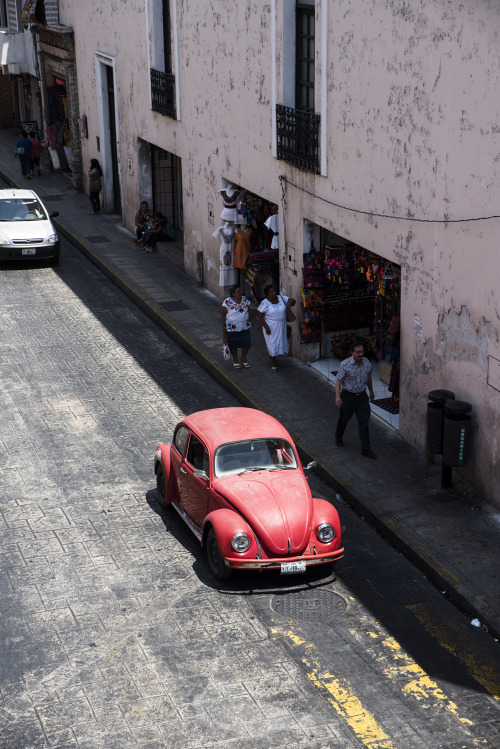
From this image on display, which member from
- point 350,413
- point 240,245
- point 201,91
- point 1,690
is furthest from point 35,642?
point 201,91

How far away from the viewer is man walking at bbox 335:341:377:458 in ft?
45.2

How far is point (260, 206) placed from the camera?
63.8ft

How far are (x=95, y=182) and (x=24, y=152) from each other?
5524 mm

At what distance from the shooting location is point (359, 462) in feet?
45.6

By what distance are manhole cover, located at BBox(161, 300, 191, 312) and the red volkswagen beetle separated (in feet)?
26.9

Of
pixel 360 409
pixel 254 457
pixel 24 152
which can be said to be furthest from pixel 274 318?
pixel 24 152

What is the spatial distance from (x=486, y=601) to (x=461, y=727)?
81.3 inches

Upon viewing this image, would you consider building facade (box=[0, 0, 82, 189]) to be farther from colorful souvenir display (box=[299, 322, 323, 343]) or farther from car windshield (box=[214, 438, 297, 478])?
car windshield (box=[214, 438, 297, 478])

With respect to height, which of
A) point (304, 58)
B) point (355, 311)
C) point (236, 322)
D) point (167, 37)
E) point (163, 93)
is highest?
point (167, 37)

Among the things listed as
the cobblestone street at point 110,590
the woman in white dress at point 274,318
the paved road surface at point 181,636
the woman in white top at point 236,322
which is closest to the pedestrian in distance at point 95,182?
the cobblestone street at point 110,590

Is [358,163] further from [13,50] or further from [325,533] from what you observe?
[13,50]

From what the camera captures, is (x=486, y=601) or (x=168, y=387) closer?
(x=486, y=601)

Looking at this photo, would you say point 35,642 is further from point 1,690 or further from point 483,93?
point 483,93

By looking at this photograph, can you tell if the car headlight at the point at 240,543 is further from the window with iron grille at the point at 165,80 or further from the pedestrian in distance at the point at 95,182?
the pedestrian in distance at the point at 95,182
